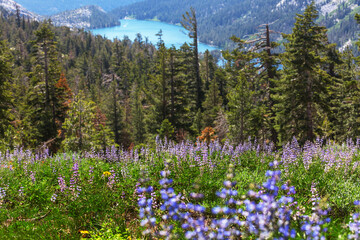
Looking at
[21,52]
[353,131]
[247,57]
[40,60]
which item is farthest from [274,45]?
[21,52]

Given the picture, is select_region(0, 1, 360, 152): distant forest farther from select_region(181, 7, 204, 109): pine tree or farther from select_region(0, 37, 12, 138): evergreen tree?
select_region(181, 7, 204, 109): pine tree

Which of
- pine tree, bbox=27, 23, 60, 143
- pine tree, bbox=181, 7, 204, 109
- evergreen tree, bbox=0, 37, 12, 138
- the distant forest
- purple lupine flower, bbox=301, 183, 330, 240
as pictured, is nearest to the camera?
purple lupine flower, bbox=301, 183, 330, 240

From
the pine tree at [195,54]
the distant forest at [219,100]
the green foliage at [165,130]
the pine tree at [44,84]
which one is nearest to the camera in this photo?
the distant forest at [219,100]

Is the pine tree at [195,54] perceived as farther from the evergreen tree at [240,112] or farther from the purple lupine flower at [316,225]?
the purple lupine flower at [316,225]

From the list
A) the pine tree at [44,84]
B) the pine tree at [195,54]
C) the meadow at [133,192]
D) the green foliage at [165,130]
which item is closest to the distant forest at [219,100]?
the green foliage at [165,130]

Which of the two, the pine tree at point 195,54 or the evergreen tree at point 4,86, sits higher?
the pine tree at point 195,54

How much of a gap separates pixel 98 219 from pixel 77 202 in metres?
0.51

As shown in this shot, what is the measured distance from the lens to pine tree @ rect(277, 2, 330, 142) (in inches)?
743

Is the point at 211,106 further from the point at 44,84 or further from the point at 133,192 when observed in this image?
the point at 133,192

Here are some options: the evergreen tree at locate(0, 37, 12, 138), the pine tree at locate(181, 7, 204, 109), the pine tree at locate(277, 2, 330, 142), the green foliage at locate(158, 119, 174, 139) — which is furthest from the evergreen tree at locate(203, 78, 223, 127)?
the evergreen tree at locate(0, 37, 12, 138)

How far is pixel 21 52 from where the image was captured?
116812 mm

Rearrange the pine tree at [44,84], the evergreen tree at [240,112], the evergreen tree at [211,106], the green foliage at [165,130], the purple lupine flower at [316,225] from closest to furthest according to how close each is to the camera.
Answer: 1. the purple lupine flower at [316,225]
2. the evergreen tree at [240,112]
3. the green foliage at [165,130]
4. the pine tree at [44,84]
5. the evergreen tree at [211,106]

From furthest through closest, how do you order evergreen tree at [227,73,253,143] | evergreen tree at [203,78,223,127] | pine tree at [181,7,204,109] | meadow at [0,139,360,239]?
pine tree at [181,7,204,109], evergreen tree at [203,78,223,127], evergreen tree at [227,73,253,143], meadow at [0,139,360,239]

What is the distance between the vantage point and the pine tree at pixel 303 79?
743 inches
